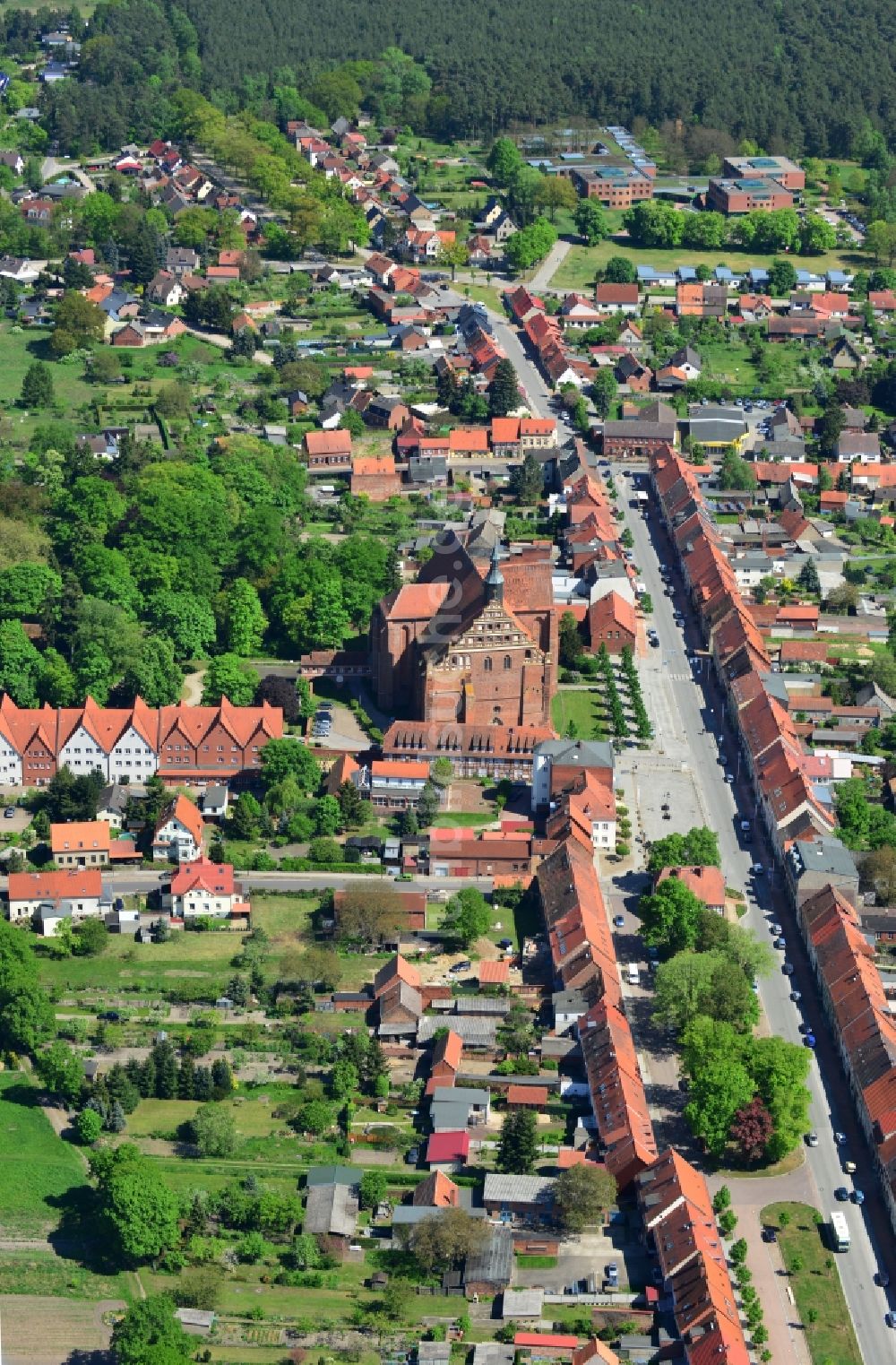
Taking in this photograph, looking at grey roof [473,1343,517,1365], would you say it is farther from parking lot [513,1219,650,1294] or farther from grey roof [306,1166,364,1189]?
grey roof [306,1166,364,1189]

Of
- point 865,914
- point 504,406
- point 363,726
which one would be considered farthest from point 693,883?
point 504,406

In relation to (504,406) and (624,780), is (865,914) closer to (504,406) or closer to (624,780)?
(624,780)

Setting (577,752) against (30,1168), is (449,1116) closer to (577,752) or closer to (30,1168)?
(30,1168)

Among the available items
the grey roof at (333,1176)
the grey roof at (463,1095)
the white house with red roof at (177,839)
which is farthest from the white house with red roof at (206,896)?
the grey roof at (333,1176)

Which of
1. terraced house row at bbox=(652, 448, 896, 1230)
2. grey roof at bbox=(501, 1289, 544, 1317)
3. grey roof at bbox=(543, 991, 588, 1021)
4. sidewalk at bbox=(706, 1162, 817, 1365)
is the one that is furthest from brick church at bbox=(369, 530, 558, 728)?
grey roof at bbox=(501, 1289, 544, 1317)

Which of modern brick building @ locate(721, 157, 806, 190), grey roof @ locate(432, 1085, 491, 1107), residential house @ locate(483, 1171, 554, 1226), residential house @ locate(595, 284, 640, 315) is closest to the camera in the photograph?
residential house @ locate(483, 1171, 554, 1226)
